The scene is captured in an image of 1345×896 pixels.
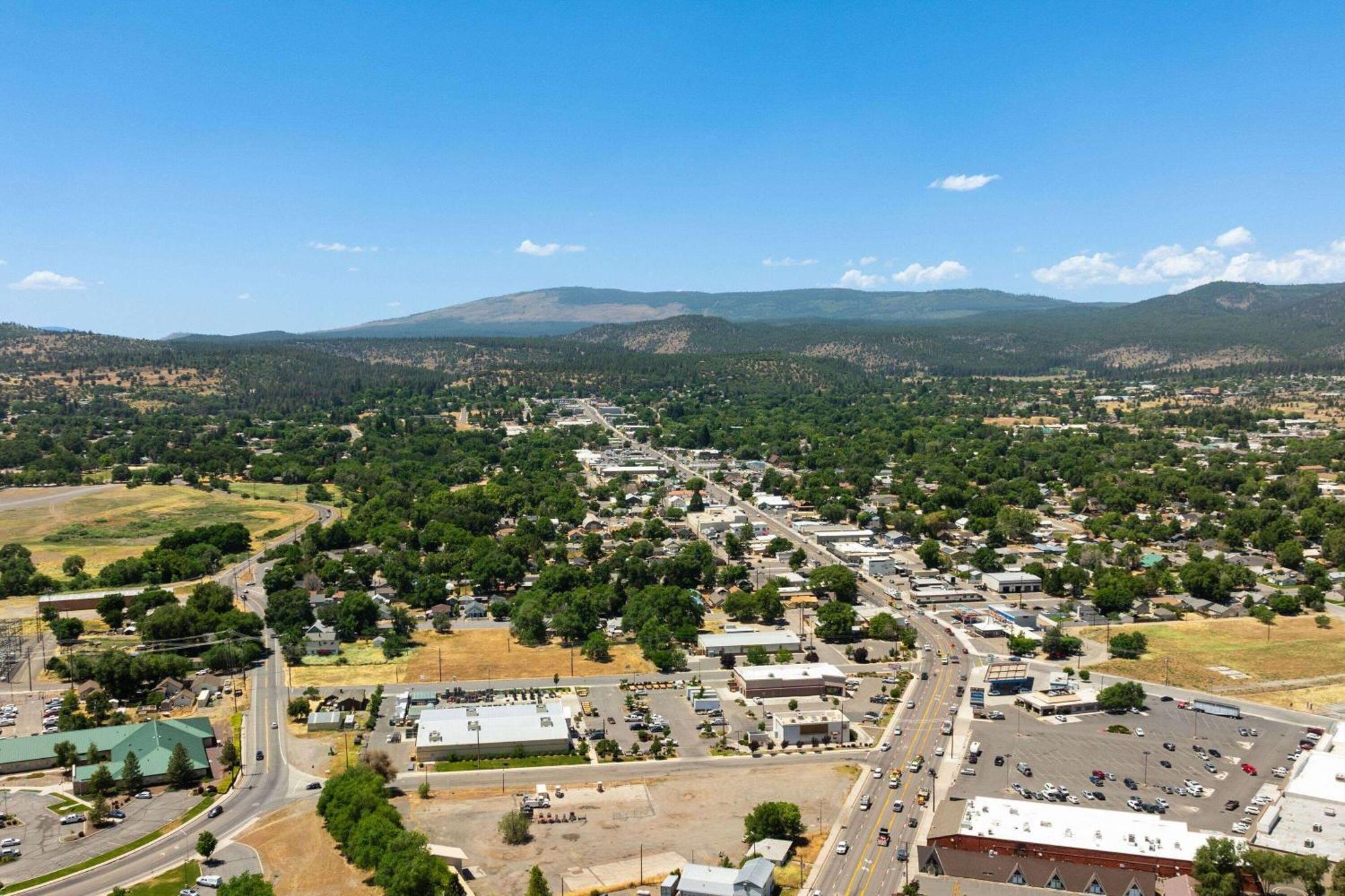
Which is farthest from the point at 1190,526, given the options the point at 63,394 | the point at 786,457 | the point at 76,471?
the point at 63,394

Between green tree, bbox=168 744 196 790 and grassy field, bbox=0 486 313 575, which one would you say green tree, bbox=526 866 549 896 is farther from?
grassy field, bbox=0 486 313 575

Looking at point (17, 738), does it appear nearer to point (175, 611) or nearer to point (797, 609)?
point (175, 611)

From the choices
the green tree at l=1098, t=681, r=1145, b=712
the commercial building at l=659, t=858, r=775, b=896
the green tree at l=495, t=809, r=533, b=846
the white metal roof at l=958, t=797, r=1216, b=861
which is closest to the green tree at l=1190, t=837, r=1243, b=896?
the white metal roof at l=958, t=797, r=1216, b=861

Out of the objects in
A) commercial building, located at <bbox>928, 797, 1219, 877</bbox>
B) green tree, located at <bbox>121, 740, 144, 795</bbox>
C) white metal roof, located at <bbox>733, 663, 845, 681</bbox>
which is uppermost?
green tree, located at <bbox>121, 740, 144, 795</bbox>

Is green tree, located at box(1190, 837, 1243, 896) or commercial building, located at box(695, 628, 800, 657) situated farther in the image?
commercial building, located at box(695, 628, 800, 657)

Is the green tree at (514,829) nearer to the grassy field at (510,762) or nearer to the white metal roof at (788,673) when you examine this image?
the grassy field at (510,762)

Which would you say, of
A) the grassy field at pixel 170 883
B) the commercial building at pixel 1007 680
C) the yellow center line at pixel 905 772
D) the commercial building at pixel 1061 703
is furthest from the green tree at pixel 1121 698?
the grassy field at pixel 170 883

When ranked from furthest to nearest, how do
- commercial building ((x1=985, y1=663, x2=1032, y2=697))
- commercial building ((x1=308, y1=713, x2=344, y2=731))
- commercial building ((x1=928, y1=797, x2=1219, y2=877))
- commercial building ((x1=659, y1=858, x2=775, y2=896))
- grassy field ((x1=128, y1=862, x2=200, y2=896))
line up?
commercial building ((x1=985, y1=663, x2=1032, y2=697)) → commercial building ((x1=308, y1=713, x2=344, y2=731)) → commercial building ((x1=928, y1=797, x2=1219, y2=877)) → grassy field ((x1=128, y1=862, x2=200, y2=896)) → commercial building ((x1=659, y1=858, x2=775, y2=896))
